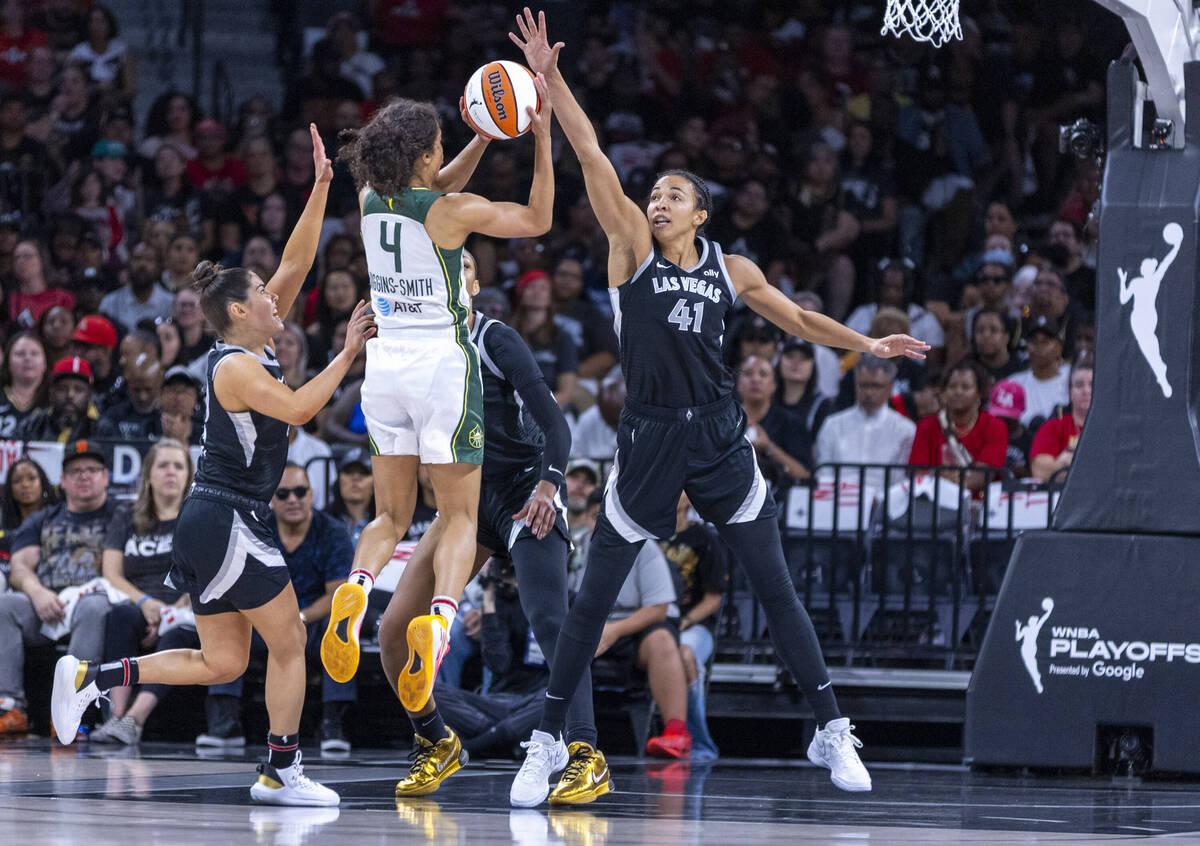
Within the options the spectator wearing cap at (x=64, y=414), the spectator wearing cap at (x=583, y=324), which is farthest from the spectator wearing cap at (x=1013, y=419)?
the spectator wearing cap at (x=64, y=414)

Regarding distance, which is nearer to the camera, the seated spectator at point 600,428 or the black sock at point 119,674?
the black sock at point 119,674

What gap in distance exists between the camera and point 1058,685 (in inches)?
309

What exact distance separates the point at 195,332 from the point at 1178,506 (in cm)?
724

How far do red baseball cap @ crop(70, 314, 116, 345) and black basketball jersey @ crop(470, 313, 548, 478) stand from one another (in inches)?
233

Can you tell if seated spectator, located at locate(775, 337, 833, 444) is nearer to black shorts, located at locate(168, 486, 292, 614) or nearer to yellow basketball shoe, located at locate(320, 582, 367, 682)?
black shorts, located at locate(168, 486, 292, 614)

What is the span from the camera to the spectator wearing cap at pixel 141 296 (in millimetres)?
13039

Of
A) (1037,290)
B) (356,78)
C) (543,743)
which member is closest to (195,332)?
(356,78)

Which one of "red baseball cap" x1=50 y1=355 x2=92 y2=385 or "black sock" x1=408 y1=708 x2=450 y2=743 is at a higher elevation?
"red baseball cap" x1=50 y1=355 x2=92 y2=385

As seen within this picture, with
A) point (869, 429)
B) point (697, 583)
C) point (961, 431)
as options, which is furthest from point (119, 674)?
point (961, 431)

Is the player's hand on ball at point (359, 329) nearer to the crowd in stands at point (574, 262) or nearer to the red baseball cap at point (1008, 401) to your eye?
the crowd in stands at point (574, 262)

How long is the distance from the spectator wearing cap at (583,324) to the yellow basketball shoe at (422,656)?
5.98 meters

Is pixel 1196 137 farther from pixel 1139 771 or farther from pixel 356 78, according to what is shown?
pixel 356 78

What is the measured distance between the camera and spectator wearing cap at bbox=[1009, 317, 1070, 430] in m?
10.8

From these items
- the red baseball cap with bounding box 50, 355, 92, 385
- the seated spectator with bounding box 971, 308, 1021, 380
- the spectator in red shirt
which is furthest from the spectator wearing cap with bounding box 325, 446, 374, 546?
the seated spectator with bounding box 971, 308, 1021, 380
